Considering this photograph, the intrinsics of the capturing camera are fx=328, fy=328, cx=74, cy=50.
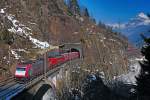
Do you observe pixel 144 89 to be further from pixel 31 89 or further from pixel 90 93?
pixel 90 93

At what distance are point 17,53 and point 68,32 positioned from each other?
168 ft

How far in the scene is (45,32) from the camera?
105 meters

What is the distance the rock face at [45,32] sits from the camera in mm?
85250

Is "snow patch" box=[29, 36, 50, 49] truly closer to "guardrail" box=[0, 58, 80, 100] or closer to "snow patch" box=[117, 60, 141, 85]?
"snow patch" box=[117, 60, 141, 85]

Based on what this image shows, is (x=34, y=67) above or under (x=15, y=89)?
above

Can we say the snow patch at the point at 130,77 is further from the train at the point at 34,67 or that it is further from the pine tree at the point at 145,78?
the pine tree at the point at 145,78

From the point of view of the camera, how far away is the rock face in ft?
280

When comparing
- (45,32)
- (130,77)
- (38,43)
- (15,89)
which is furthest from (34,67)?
(130,77)

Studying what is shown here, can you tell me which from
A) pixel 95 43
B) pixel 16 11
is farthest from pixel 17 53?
pixel 95 43

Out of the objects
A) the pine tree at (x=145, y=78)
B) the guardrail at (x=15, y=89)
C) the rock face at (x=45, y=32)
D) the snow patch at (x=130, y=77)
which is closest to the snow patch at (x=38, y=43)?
the rock face at (x=45, y=32)

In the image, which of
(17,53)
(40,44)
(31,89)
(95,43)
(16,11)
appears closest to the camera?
(31,89)

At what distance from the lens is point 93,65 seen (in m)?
121

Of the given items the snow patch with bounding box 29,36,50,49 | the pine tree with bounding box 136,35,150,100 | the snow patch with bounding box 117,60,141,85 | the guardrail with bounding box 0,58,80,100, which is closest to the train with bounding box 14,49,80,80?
the guardrail with bounding box 0,58,80,100

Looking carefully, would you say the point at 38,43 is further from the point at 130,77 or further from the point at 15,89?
the point at 130,77
